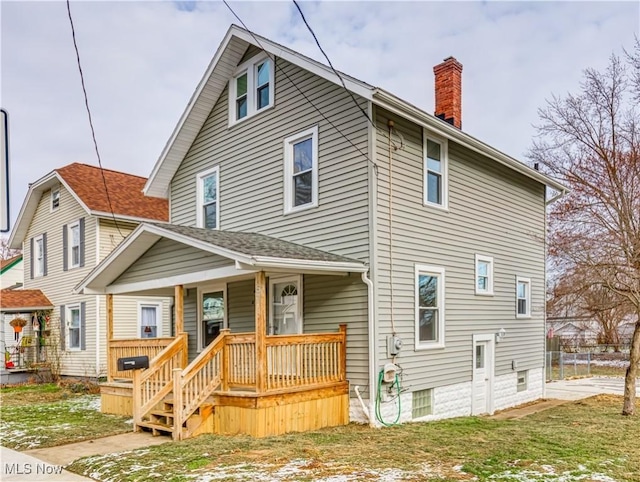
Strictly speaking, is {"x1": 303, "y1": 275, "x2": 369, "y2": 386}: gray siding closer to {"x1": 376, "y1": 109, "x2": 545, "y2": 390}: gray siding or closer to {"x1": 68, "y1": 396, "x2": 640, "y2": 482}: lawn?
{"x1": 376, "y1": 109, "x2": 545, "y2": 390}: gray siding

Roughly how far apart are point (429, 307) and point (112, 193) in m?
13.9

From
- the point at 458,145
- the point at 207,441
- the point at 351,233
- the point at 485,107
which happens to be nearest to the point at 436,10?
the point at 458,145

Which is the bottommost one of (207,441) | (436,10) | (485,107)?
(207,441)

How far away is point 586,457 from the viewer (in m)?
7.03

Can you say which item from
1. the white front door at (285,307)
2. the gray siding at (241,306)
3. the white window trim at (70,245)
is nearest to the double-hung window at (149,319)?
the white window trim at (70,245)

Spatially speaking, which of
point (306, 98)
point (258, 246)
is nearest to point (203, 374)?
point (258, 246)

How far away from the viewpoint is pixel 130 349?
11.6 metres

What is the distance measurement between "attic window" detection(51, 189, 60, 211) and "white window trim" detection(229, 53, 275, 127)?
36.3 ft

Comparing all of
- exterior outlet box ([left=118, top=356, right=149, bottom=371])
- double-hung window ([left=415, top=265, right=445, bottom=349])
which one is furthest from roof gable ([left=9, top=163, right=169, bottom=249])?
double-hung window ([left=415, top=265, right=445, bottom=349])

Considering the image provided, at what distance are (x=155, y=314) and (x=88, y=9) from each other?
12.3 metres

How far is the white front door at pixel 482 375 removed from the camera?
12500mm

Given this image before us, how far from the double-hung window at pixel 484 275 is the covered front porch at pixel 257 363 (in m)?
4.15

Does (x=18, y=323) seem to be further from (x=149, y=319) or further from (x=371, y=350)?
(x=371, y=350)

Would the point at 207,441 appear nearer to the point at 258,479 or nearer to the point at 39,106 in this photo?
the point at 258,479
